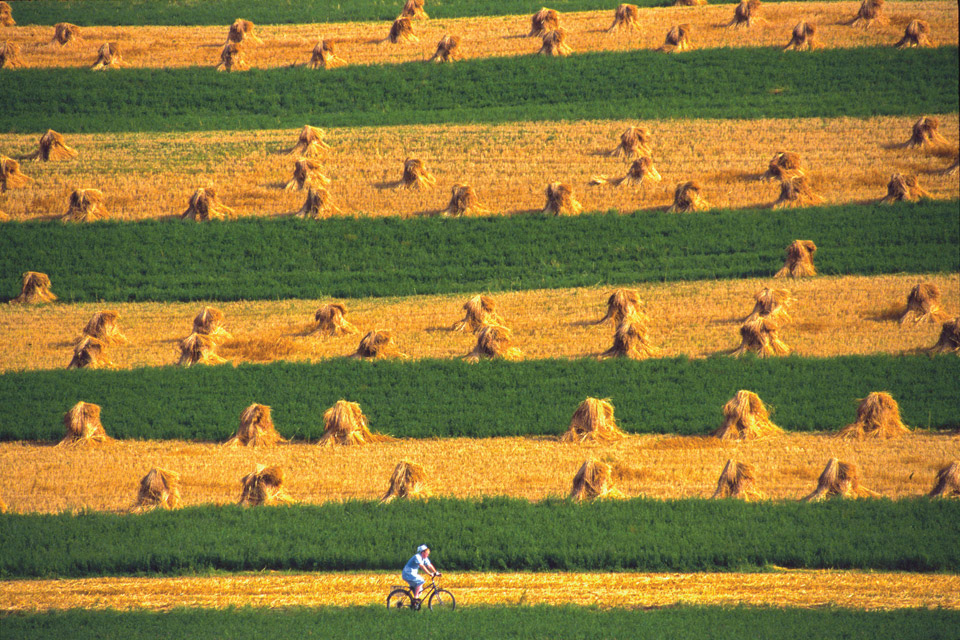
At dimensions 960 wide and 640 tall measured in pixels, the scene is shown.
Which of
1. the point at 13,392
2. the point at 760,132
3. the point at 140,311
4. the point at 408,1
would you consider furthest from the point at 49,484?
the point at 408,1

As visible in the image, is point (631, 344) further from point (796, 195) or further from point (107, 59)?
point (107, 59)

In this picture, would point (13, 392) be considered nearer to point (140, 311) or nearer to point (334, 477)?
point (140, 311)

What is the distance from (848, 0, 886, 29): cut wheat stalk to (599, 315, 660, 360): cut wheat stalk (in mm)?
25738

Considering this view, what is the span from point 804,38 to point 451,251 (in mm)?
21213

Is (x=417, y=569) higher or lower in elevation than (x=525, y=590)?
higher

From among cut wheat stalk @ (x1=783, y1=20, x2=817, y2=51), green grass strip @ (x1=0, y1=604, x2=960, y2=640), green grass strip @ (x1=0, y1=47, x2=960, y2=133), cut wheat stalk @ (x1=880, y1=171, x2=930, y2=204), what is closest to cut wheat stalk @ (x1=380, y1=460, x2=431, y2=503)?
green grass strip @ (x1=0, y1=604, x2=960, y2=640)

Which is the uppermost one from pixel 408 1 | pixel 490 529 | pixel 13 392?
pixel 408 1

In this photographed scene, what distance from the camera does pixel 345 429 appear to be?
101 feet

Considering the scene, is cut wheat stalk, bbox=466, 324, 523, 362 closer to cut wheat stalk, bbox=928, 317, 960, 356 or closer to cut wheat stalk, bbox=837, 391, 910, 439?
cut wheat stalk, bbox=837, 391, 910, 439

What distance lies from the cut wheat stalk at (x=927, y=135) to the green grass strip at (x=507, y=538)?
73.0 ft

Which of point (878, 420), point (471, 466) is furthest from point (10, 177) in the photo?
point (878, 420)

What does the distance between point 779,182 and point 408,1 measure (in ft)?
79.9

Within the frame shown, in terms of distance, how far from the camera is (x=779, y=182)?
42.2 meters

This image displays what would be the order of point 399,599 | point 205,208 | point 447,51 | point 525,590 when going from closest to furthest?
point 399,599 < point 525,590 < point 205,208 < point 447,51
